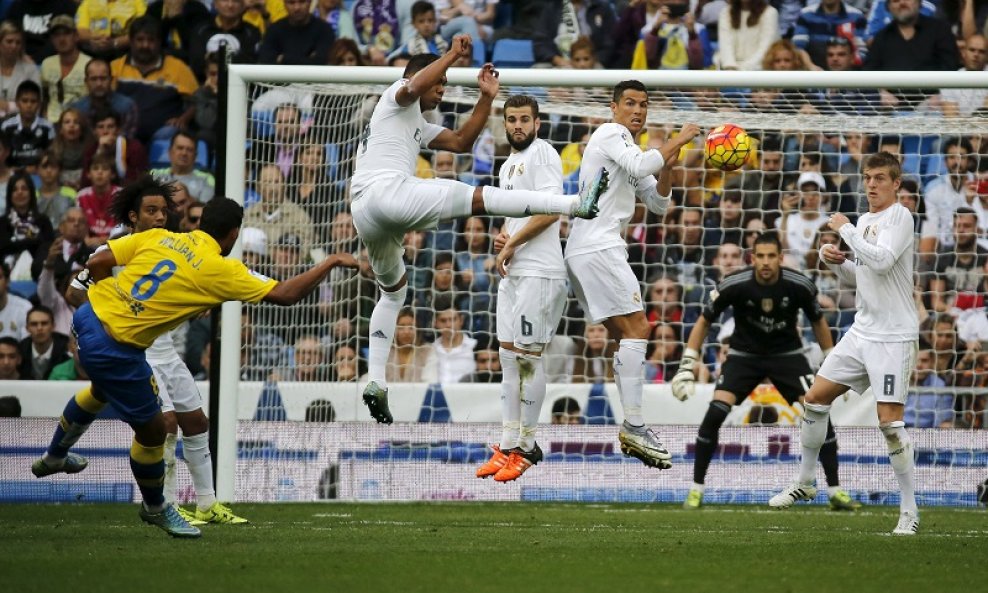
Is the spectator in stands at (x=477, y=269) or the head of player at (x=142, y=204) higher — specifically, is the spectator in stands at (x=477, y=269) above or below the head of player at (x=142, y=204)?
below

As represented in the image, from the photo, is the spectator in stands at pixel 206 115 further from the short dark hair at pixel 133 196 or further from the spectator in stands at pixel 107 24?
the short dark hair at pixel 133 196

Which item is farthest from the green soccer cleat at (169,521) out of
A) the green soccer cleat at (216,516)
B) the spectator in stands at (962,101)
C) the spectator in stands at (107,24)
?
the spectator in stands at (107,24)

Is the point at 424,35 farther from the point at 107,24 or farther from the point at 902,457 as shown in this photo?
the point at 902,457

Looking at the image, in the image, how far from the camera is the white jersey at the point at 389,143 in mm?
10031

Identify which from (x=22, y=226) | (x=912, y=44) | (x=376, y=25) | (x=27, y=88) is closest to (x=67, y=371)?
(x=22, y=226)

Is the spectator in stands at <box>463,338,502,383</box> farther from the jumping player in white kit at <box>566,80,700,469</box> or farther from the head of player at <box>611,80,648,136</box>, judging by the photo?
the head of player at <box>611,80,648,136</box>

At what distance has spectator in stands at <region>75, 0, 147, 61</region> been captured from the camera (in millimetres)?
18609

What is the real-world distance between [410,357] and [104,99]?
582 centimetres

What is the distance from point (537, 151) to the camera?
11.2m

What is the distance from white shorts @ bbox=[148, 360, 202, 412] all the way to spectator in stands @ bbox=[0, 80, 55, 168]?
7.84 meters

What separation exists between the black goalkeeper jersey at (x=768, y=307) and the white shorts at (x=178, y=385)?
485cm

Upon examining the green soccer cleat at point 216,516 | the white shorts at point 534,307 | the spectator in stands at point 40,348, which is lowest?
the green soccer cleat at point 216,516

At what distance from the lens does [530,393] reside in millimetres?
11297

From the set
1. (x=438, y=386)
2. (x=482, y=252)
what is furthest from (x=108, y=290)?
(x=482, y=252)
